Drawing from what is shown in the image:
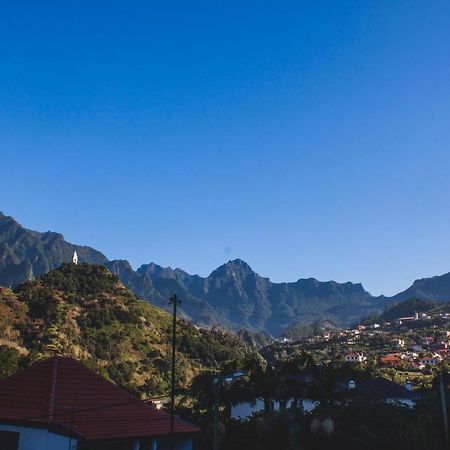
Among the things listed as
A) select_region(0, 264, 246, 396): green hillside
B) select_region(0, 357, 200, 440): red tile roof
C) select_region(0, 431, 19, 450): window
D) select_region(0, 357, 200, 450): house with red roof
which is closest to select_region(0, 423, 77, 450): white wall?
select_region(0, 357, 200, 450): house with red roof

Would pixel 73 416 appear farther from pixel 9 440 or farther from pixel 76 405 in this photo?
pixel 9 440

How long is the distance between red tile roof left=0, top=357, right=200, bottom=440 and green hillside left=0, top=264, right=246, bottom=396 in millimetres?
43876

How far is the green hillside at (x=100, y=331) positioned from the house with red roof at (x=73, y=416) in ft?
145

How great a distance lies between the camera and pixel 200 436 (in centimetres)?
3631

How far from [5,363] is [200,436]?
31655mm

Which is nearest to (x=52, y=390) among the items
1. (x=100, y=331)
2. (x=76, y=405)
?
(x=76, y=405)

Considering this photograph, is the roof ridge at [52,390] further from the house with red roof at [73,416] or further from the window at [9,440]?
the window at [9,440]

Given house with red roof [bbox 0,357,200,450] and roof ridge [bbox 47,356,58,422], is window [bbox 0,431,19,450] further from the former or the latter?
roof ridge [bbox 47,356,58,422]

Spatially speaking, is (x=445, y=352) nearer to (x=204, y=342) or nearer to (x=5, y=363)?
(x=204, y=342)

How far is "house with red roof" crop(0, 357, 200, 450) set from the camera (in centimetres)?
2462

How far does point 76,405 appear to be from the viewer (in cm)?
2714

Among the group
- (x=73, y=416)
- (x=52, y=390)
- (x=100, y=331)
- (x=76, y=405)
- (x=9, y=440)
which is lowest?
(x=9, y=440)

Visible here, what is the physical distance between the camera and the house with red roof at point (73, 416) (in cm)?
2462

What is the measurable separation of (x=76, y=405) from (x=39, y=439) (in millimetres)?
2669
